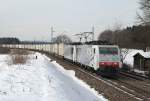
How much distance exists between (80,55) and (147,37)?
1694 cm

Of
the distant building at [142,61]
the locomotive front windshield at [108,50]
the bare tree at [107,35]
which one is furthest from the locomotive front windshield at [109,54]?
the bare tree at [107,35]

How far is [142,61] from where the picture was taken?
42094 millimetres

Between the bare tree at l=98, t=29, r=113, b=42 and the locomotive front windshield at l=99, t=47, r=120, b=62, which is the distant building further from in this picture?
the bare tree at l=98, t=29, r=113, b=42

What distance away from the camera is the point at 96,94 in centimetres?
1778

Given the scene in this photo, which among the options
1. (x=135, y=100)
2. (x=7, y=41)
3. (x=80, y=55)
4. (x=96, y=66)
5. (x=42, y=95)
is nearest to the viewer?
(x=42, y=95)

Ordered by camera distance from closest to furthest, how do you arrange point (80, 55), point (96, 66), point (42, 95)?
point (42, 95), point (96, 66), point (80, 55)

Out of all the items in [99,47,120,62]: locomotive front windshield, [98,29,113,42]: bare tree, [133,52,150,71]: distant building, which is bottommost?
[133,52,150,71]: distant building

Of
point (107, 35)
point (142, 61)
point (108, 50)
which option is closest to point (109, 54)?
point (108, 50)

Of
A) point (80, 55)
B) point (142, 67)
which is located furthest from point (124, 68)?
point (80, 55)

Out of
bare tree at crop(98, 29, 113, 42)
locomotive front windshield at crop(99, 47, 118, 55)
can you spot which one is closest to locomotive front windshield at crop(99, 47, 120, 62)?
locomotive front windshield at crop(99, 47, 118, 55)

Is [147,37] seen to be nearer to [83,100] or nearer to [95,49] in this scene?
[95,49]

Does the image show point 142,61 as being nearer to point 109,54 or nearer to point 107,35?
point 109,54

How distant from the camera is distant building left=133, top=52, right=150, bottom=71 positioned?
4117cm

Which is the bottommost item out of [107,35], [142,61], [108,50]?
[142,61]
